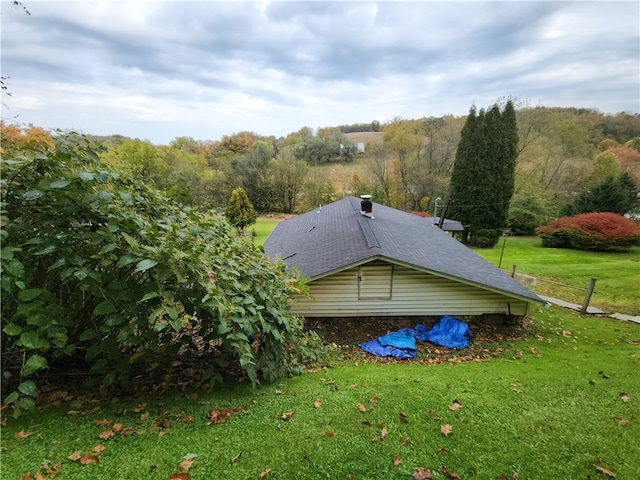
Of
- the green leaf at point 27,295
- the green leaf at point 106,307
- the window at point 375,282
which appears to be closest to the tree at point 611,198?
the window at point 375,282

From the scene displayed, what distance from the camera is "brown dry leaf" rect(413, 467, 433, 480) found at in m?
2.21

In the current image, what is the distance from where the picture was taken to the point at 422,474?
223 centimetres

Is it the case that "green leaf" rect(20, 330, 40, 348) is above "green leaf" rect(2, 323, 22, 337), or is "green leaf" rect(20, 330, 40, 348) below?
below

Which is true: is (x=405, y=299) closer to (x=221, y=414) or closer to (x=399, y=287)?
(x=399, y=287)

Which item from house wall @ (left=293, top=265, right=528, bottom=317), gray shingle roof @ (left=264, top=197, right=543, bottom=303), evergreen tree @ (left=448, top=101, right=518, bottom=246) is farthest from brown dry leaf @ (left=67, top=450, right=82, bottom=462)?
evergreen tree @ (left=448, top=101, right=518, bottom=246)

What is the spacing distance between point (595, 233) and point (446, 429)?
2397cm

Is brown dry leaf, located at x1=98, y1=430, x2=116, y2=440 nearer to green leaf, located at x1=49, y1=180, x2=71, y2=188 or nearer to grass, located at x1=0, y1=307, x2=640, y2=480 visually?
grass, located at x1=0, y1=307, x2=640, y2=480

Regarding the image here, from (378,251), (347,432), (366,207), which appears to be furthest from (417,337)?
(366,207)

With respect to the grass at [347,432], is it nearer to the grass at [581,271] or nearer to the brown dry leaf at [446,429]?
the brown dry leaf at [446,429]

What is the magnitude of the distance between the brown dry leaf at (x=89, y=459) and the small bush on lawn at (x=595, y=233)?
26.2m

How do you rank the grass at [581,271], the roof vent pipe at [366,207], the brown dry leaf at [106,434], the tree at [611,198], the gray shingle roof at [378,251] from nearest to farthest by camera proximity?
1. the brown dry leaf at [106,434]
2. the gray shingle roof at [378,251]
3. the grass at [581,271]
4. the roof vent pipe at [366,207]
5. the tree at [611,198]

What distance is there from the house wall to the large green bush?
16.0ft

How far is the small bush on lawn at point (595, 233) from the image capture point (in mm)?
18922

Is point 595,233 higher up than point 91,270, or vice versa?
point 91,270
